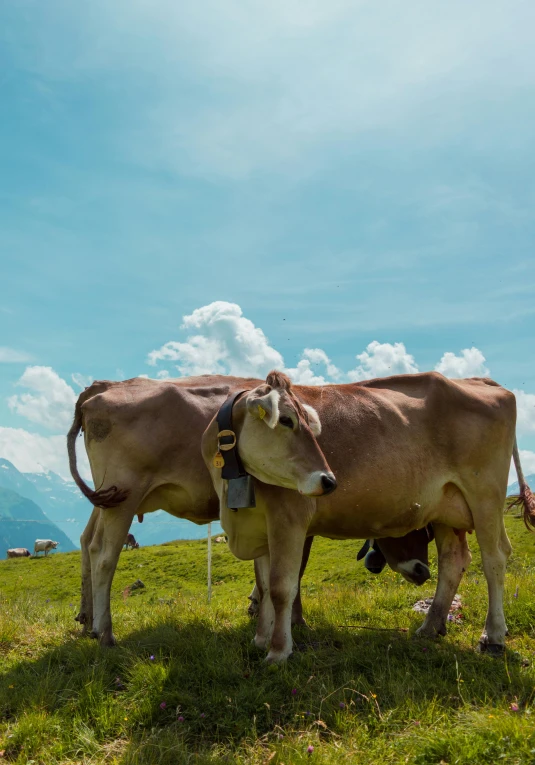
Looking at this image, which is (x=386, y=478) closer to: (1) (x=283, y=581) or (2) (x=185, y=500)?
(1) (x=283, y=581)

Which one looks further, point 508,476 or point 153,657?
point 508,476

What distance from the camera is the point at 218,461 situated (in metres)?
6.47

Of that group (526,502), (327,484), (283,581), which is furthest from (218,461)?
(526,502)

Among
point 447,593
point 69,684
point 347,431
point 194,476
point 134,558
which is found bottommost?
point 134,558

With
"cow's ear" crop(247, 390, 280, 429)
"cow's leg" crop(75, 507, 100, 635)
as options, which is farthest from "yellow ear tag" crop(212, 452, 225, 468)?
"cow's leg" crop(75, 507, 100, 635)

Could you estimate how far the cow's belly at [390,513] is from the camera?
6930 mm

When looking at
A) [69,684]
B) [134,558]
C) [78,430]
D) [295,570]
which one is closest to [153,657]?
[69,684]

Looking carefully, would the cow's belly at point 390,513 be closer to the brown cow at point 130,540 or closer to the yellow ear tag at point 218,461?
the yellow ear tag at point 218,461

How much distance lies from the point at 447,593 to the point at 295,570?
281 cm

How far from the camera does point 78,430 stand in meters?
9.08

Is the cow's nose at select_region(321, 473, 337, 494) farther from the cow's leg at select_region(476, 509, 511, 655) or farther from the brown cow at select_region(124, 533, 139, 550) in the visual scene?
the brown cow at select_region(124, 533, 139, 550)

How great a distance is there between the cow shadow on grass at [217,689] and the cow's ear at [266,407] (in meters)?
2.38

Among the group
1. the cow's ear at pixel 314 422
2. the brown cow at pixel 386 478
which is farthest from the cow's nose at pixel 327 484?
the cow's ear at pixel 314 422

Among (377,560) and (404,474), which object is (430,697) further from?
(377,560)
